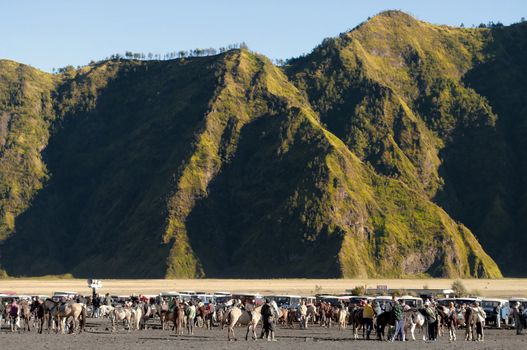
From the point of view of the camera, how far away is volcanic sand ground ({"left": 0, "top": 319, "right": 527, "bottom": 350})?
2119 inches

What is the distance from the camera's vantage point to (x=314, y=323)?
82875 mm

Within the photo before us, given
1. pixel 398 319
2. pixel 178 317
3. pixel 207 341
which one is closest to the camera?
pixel 207 341

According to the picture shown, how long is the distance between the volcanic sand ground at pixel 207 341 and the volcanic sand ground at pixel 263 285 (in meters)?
68.6

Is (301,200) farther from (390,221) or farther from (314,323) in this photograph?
(314,323)

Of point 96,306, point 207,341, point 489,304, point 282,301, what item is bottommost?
point 207,341

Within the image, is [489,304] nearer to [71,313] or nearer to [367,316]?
[367,316]

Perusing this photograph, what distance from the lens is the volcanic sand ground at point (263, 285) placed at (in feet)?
462

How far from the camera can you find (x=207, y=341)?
5809cm

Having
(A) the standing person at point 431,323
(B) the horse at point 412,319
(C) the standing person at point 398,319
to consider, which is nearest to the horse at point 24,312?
(C) the standing person at point 398,319

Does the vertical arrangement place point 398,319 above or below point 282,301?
below

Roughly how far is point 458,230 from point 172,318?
135 m

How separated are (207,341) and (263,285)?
10072 cm

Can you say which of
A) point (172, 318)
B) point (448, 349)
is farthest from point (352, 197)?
point (448, 349)

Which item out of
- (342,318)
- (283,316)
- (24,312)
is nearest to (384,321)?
(342,318)
